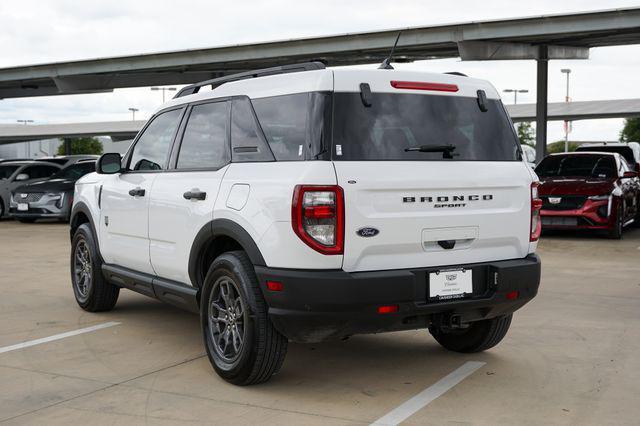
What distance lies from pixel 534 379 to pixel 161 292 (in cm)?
276

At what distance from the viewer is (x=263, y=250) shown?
16.0 feet

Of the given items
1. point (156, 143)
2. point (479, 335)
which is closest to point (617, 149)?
point (479, 335)

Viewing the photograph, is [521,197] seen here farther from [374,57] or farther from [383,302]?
[374,57]

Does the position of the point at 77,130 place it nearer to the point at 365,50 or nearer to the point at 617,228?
the point at 365,50

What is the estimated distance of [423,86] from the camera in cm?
524

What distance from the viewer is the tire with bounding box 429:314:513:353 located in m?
5.98

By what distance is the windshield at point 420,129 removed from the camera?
16.0 feet

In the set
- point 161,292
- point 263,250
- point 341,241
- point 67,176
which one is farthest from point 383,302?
point 67,176

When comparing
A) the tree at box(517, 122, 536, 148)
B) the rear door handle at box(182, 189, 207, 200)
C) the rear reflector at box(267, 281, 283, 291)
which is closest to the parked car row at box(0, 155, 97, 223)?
the rear door handle at box(182, 189, 207, 200)

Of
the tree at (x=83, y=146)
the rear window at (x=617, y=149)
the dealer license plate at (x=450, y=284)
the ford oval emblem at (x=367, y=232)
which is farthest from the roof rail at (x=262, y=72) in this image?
the tree at (x=83, y=146)

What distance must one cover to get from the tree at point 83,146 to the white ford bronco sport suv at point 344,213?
4973 inches

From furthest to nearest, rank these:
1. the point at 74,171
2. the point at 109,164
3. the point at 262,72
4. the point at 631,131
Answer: the point at 631,131
the point at 74,171
the point at 109,164
the point at 262,72

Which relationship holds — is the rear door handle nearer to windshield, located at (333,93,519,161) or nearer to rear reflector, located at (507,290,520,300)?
windshield, located at (333,93,519,161)

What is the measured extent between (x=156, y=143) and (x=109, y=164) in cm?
55
